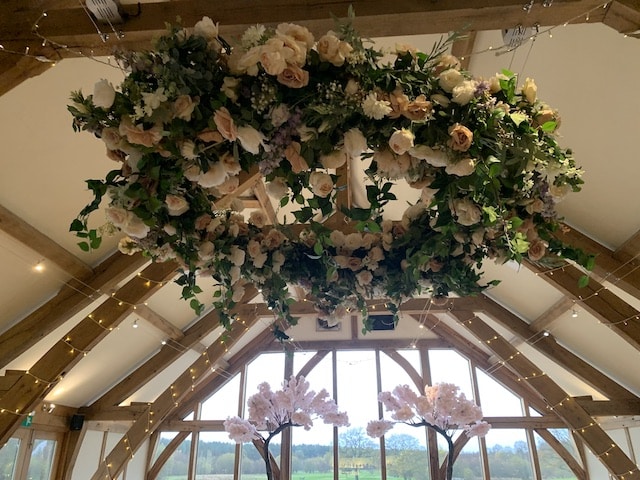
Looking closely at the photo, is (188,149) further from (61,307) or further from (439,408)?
(439,408)

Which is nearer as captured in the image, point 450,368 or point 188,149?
point 188,149

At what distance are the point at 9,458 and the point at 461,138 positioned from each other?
266 inches

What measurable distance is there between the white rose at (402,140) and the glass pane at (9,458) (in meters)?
6.40

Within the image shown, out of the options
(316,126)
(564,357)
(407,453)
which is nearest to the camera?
(316,126)

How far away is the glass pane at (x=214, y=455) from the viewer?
8.22 meters

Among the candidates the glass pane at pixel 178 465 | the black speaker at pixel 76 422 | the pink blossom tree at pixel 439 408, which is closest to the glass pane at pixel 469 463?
the pink blossom tree at pixel 439 408

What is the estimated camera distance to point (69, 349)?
420 cm

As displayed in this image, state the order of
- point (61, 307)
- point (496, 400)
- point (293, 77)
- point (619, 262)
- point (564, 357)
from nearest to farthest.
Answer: point (293, 77) < point (619, 262) < point (61, 307) < point (564, 357) < point (496, 400)

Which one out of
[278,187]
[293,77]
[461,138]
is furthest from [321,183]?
[461,138]

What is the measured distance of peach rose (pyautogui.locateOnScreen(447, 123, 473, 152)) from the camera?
126 centimetres

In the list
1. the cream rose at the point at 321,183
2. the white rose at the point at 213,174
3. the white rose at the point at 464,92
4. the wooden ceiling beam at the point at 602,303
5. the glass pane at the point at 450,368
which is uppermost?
the glass pane at the point at 450,368

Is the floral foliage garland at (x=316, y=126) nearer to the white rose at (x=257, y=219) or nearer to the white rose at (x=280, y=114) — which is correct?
the white rose at (x=280, y=114)

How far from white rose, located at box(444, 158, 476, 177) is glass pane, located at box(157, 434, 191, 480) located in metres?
8.55

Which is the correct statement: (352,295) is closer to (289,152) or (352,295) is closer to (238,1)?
(289,152)
